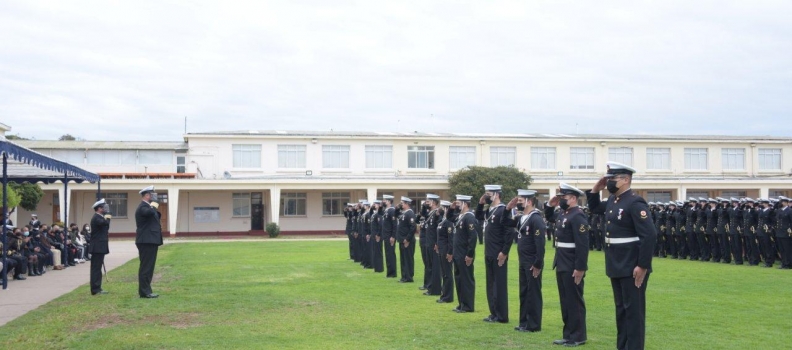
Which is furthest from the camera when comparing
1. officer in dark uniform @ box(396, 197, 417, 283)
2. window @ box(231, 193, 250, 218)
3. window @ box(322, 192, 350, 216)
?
window @ box(322, 192, 350, 216)

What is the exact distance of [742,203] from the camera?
2294 cm

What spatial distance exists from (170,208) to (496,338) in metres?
40.1

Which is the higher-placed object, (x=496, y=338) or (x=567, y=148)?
(x=567, y=148)

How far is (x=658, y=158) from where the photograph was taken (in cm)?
5516

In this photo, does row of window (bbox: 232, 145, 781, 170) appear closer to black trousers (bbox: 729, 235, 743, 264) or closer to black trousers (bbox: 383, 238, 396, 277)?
black trousers (bbox: 729, 235, 743, 264)

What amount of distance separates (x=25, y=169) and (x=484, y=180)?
97.6 ft

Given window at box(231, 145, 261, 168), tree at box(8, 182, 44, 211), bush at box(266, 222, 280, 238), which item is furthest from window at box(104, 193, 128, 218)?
bush at box(266, 222, 280, 238)

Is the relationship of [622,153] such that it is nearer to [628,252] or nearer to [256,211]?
[256,211]

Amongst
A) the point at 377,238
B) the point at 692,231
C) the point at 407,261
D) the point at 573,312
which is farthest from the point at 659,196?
the point at 573,312

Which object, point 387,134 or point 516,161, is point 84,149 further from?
point 516,161

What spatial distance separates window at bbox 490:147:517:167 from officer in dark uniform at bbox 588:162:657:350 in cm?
4475

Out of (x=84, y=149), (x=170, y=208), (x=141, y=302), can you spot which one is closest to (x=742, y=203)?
(x=141, y=302)

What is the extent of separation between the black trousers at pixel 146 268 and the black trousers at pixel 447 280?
5.64m

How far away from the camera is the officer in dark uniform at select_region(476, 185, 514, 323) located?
11180 mm
